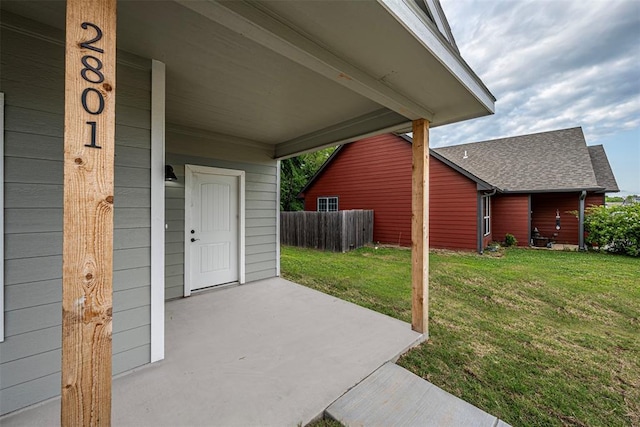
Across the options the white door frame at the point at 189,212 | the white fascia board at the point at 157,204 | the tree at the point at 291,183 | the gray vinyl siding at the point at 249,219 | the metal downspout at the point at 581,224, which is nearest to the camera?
the white fascia board at the point at 157,204

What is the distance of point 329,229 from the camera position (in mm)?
8414

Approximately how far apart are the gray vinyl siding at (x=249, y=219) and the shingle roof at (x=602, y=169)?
11381 millimetres

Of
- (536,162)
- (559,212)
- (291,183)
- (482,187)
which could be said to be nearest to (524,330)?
(482,187)

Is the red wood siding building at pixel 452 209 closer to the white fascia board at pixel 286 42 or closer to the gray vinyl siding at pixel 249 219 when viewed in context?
the gray vinyl siding at pixel 249 219

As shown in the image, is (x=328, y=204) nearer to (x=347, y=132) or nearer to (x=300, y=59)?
(x=347, y=132)

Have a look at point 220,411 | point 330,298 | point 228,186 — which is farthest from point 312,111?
point 220,411

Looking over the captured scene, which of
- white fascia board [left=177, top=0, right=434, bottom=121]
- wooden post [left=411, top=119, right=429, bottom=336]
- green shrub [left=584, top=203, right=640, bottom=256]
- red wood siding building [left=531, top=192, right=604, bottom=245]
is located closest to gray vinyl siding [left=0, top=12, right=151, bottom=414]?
white fascia board [left=177, top=0, right=434, bottom=121]

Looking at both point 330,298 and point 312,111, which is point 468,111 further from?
point 330,298

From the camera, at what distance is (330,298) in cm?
381

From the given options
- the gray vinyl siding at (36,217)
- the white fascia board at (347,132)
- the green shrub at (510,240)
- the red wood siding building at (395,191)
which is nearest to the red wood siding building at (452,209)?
the red wood siding building at (395,191)

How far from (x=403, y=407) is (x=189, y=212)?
3567 mm

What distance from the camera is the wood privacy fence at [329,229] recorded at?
8.29 m

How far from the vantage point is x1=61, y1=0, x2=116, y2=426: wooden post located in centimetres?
80

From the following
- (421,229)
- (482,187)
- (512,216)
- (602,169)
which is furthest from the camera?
(602,169)
